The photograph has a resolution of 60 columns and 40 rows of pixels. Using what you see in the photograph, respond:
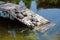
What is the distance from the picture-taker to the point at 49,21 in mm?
7609

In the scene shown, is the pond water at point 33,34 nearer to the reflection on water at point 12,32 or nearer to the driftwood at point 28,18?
the reflection on water at point 12,32

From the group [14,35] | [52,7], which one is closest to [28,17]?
[14,35]

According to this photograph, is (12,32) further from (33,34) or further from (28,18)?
(28,18)

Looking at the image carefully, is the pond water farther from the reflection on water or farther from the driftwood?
the driftwood

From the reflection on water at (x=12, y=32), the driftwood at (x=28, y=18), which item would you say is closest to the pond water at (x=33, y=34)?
Result: the reflection on water at (x=12, y=32)

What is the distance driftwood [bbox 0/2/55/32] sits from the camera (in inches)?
282

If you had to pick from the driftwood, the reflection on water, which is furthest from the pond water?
the driftwood

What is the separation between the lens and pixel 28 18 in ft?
24.3

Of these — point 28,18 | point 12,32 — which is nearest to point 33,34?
point 12,32

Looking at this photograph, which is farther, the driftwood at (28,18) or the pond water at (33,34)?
the driftwood at (28,18)

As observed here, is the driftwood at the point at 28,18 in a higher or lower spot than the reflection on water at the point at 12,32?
higher

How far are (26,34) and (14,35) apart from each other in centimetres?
36

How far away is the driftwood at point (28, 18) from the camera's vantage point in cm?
715

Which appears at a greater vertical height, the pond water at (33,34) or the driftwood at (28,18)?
the driftwood at (28,18)
